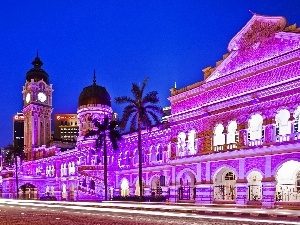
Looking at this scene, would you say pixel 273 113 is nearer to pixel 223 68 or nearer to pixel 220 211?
pixel 223 68

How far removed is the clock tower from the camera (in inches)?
4139

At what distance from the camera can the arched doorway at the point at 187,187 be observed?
4984cm

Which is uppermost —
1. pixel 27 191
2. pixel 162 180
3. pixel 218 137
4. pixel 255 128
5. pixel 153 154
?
pixel 255 128

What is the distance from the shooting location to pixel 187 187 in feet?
164

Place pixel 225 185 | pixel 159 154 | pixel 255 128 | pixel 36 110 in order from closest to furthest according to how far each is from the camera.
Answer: pixel 255 128 → pixel 225 185 → pixel 159 154 → pixel 36 110

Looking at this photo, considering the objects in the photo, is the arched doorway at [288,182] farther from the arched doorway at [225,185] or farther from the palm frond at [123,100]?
the palm frond at [123,100]

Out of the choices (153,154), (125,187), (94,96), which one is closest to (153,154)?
(153,154)

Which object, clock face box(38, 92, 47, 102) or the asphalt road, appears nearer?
the asphalt road

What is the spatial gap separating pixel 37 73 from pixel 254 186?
78.4 metres

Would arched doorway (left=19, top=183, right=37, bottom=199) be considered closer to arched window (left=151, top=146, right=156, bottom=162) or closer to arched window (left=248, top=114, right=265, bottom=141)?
arched window (left=151, top=146, right=156, bottom=162)

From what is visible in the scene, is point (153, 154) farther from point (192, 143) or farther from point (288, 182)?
point (288, 182)

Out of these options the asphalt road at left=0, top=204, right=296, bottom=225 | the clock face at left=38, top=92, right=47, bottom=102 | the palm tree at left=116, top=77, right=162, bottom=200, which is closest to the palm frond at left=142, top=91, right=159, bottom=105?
the palm tree at left=116, top=77, right=162, bottom=200

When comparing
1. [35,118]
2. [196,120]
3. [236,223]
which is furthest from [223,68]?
[35,118]

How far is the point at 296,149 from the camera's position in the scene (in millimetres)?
36188
